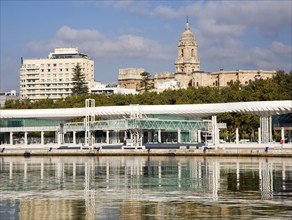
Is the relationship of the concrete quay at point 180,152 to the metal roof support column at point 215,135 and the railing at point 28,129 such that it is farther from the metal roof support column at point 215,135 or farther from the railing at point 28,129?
the railing at point 28,129

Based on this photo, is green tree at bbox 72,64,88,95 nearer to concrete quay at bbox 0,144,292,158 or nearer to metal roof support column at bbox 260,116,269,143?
concrete quay at bbox 0,144,292,158

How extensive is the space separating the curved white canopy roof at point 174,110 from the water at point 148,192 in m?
33.9

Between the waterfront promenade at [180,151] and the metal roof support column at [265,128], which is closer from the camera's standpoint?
the waterfront promenade at [180,151]

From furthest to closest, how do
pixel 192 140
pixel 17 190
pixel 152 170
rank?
1. pixel 192 140
2. pixel 152 170
3. pixel 17 190

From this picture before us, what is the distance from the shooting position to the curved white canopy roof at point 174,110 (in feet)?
338

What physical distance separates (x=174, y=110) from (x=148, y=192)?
7146cm

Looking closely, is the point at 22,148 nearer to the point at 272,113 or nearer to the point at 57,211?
the point at 272,113

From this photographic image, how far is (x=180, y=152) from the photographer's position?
9475cm

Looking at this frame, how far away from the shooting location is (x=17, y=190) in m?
48.1

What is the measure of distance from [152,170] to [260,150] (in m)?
27.8

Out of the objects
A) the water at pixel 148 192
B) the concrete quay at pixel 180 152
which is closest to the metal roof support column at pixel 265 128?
the concrete quay at pixel 180 152

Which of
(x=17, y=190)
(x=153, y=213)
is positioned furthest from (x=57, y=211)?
(x=17, y=190)

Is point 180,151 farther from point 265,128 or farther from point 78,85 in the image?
point 78,85

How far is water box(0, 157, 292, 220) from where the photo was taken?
36.8m
